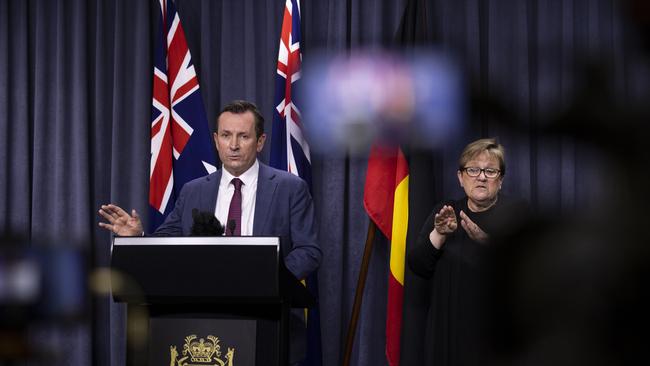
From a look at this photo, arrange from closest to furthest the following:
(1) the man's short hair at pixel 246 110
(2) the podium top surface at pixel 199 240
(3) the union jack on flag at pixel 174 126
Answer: (2) the podium top surface at pixel 199 240 < (1) the man's short hair at pixel 246 110 < (3) the union jack on flag at pixel 174 126

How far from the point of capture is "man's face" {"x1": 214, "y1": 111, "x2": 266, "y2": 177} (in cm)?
293

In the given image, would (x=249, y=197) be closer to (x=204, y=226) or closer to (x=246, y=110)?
(x=246, y=110)

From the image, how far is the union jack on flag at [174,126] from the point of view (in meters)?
4.07

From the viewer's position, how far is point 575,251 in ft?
0.66

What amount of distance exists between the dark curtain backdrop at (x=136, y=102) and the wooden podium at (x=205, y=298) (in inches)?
75.3

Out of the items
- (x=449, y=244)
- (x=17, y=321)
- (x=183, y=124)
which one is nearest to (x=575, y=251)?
(x=17, y=321)

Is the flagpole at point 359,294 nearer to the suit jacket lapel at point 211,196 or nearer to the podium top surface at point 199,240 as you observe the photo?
the suit jacket lapel at point 211,196

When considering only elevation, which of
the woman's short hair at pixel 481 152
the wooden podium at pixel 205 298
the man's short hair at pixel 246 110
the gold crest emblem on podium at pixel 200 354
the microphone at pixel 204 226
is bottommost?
the gold crest emblem on podium at pixel 200 354

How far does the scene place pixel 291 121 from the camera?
4016mm

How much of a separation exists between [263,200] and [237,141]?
26cm

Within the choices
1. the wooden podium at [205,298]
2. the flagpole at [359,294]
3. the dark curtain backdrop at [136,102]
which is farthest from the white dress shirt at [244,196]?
the dark curtain backdrop at [136,102]

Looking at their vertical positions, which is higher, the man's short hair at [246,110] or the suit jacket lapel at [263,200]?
the man's short hair at [246,110]

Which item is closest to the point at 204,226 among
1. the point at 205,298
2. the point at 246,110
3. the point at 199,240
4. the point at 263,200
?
the point at 199,240

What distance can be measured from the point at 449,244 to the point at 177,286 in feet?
4.45
